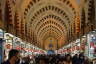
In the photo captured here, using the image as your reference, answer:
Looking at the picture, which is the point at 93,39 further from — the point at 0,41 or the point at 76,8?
the point at 76,8

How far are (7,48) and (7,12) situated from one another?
8.57 meters

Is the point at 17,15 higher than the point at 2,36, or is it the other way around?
the point at 17,15

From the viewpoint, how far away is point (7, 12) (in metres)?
28.3

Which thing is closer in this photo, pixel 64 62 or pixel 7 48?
pixel 64 62

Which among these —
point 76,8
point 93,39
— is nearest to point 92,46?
point 93,39

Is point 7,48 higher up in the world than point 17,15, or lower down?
lower down

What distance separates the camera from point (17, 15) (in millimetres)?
38406

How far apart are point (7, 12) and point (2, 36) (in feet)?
33.9

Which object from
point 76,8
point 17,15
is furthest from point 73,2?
point 17,15

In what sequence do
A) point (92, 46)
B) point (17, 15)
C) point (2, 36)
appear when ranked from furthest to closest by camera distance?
1. point (17, 15)
2. point (92, 46)
3. point (2, 36)

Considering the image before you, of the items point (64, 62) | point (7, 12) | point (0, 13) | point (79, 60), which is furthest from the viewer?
point (7, 12)

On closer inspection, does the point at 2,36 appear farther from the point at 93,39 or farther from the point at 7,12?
the point at 7,12

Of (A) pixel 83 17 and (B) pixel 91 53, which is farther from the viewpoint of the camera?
(A) pixel 83 17

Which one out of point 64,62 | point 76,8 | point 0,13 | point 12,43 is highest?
point 76,8
